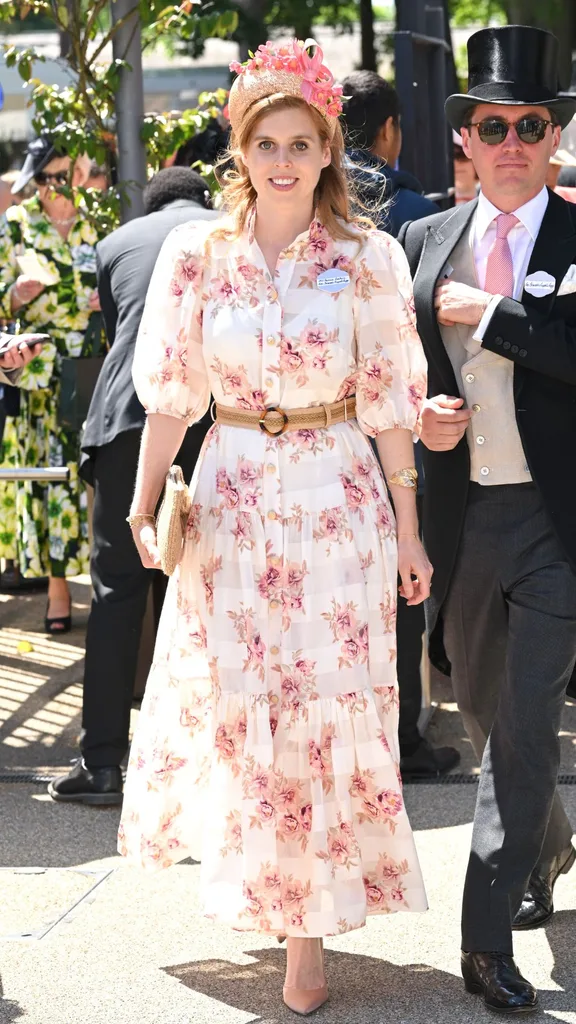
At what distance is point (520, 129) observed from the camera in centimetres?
374

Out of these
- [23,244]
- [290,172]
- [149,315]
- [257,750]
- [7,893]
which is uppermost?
[290,172]

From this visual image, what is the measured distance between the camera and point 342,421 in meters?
3.77

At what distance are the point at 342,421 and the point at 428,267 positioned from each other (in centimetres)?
47

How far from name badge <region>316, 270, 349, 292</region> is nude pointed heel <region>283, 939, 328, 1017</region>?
1.69 meters

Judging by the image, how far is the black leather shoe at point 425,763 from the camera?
18.0 ft

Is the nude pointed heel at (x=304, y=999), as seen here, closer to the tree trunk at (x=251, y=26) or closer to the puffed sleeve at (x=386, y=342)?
the puffed sleeve at (x=386, y=342)

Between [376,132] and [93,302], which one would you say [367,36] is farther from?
[376,132]

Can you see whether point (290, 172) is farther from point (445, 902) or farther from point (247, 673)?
point (445, 902)

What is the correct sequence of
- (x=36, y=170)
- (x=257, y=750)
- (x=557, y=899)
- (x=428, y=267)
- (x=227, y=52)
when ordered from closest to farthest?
(x=257, y=750) → (x=428, y=267) → (x=557, y=899) → (x=36, y=170) → (x=227, y=52)

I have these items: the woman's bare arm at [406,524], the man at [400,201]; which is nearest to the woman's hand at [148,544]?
A: the woman's bare arm at [406,524]

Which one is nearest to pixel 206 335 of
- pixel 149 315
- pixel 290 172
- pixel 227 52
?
pixel 149 315

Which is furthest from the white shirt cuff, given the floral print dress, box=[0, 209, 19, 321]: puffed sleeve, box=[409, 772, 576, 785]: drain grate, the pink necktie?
box=[0, 209, 19, 321]: puffed sleeve

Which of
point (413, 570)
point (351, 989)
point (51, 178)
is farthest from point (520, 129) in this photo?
point (51, 178)

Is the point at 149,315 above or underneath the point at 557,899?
above
